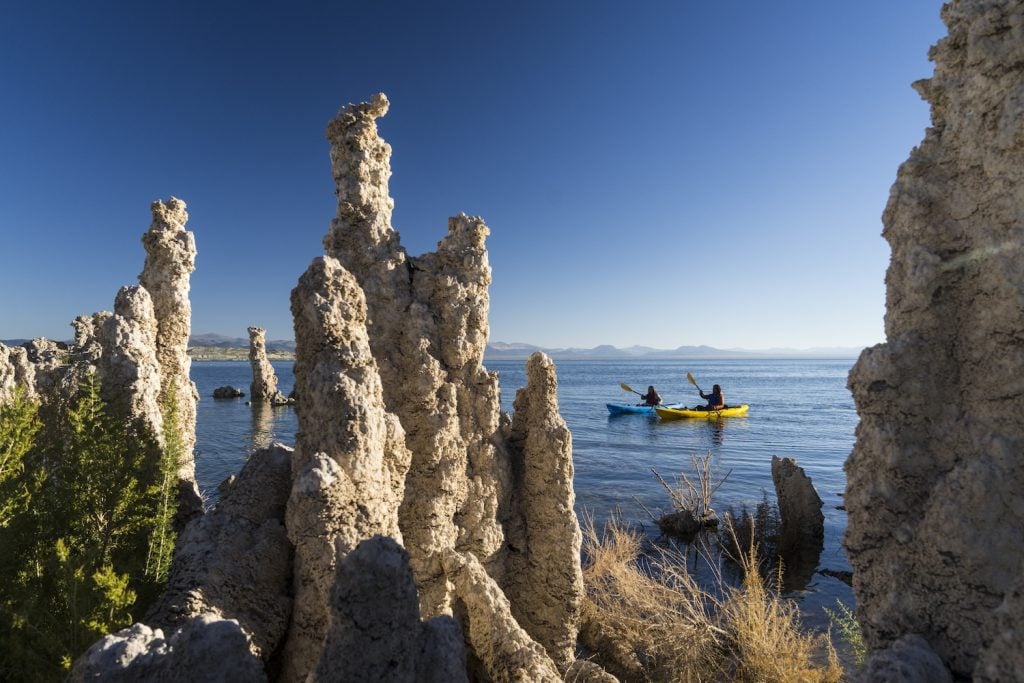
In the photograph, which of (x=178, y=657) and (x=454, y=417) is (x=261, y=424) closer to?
(x=454, y=417)

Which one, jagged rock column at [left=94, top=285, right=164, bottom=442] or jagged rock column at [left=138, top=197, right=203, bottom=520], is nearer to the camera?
jagged rock column at [left=94, top=285, right=164, bottom=442]

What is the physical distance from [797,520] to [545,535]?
11.4 meters

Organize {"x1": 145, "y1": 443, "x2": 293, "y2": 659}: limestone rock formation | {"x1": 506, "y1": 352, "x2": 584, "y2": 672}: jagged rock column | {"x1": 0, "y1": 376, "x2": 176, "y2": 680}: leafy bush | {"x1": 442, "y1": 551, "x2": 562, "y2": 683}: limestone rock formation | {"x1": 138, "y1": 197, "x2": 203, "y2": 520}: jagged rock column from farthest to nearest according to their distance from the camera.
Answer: {"x1": 138, "y1": 197, "x2": 203, "y2": 520}: jagged rock column → {"x1": 506, "y1": 352, "x2": 584, "y2": 672}: jagged rock column → {"x1": 442, "y1": 551, "x2": 562, "y2": 683}: limestone rock formation → {"x1": 145, "y1": 443, "x2": 293, "y2": 659}: limestone rock formation → {"x1": 0, "y1": 376, "x2": 176, "y2": 680}: leafy bush

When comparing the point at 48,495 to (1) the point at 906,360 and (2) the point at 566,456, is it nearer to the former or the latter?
(2) the point at 566,456

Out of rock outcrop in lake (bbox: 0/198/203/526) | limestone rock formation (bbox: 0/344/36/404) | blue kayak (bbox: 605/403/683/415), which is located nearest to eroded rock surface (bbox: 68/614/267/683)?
rock outcrop in lake (bbox: 0/198/203/526)

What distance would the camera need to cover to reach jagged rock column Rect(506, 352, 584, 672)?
22.6ft

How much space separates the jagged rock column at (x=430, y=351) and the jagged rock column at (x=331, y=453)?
118 cm

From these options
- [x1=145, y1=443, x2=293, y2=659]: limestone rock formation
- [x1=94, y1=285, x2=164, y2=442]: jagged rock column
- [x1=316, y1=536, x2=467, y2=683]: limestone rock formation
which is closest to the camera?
[x1=316, y1=536, x2=467, y2=683]: limestone rock formation

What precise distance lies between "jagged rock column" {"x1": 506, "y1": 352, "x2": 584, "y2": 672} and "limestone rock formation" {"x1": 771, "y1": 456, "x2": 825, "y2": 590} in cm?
1011

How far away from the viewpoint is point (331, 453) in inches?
164

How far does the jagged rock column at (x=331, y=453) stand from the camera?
147 inches

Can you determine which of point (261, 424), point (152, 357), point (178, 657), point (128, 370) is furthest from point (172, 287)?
point (261, 424)

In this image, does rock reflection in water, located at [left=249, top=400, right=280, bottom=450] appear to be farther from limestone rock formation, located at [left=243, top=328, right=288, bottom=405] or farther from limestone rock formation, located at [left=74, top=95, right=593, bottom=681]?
limestone rock formation, located at [left=74, top=95, right=593, bottom=681]

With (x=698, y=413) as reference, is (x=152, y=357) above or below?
above
